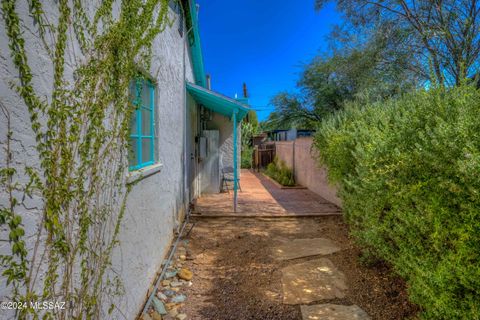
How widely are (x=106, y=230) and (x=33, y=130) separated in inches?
46.0

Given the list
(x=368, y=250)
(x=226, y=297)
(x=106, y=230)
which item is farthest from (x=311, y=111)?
(x=106, y=230)

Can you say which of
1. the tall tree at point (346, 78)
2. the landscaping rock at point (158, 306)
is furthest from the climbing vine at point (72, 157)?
the tall tree at point (346, 78)

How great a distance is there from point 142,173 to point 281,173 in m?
10.1

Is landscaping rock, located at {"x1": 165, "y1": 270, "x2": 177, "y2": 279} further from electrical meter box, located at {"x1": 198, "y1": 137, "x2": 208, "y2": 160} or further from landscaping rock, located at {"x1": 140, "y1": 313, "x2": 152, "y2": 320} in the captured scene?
electrical meter box, located at {"x1": 198, "y1": 137, "x2": 208, "y2": 160}

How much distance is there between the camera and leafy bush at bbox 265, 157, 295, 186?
1150cm

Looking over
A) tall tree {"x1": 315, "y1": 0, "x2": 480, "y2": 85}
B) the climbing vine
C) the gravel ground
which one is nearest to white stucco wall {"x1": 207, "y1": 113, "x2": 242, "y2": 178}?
the gravel ground

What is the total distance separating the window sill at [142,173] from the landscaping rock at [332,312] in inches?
96.5

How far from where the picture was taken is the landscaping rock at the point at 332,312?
9.91 feet

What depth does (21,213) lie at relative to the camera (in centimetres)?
139

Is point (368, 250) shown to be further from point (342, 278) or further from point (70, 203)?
point (70, 203)

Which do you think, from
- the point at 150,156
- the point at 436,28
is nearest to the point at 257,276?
the point at 150,156

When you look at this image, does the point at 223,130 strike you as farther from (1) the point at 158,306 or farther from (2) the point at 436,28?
(1) the point at 158,306

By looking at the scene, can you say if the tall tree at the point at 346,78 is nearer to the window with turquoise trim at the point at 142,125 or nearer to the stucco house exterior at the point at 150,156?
the stucco house exterior at the point at 150,156

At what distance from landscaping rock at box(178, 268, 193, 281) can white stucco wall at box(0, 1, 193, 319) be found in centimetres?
35
